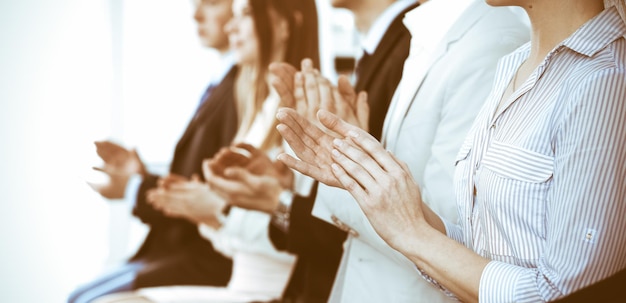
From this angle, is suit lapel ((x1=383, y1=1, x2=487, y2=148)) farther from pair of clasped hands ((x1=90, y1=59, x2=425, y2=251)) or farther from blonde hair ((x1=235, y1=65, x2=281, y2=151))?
blonde hair ((x1=235, y1=65, x2=281, y2=151))

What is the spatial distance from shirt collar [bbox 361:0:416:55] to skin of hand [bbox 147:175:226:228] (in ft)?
2.65

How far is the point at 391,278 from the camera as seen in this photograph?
1115 millimetres

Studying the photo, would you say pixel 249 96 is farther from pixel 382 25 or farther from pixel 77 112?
pixel 382 25

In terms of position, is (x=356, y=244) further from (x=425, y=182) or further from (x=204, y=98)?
(x=204, y=98)

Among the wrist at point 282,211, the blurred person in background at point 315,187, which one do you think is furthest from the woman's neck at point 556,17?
the wrist at point 282,211

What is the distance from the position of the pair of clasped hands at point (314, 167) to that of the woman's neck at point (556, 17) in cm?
25

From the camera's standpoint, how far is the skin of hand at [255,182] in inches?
62.7

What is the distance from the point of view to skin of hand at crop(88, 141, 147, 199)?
2.23 meters

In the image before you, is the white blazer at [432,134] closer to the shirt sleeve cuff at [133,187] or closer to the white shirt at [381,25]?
the white shirt at [381,25]

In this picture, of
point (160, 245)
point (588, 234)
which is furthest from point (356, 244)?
point (160, 245)

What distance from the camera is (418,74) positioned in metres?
1.14

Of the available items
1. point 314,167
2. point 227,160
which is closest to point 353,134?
point 314,167

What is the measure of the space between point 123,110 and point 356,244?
1.53m

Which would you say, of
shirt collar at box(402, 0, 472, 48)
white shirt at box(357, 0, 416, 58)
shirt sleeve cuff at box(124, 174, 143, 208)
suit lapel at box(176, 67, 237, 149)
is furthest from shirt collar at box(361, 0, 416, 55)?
shirt sleeve cuff at box(124, 174, 143, 208)
